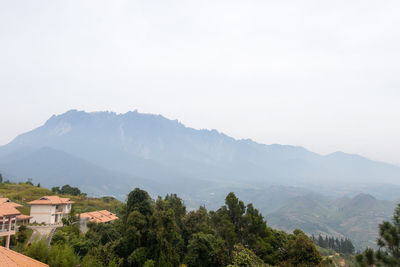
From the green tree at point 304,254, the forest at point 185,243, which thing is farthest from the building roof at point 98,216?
the green tree at point 304,254

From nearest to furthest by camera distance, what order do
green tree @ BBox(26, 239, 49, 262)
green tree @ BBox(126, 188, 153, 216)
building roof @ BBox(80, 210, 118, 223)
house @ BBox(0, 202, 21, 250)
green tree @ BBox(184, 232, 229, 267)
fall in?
green tree @ BBox(26, 239, 49, 262)
green tree @ BBox(184, 232, 229, 267)
green tree @ BBox(126, 188, 153, 216)
house @ BBox(0, 202, 21, 250)
building roof @ BBox(80, 210, 118, 223)

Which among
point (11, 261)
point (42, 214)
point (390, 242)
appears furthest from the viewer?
point (42, 214)

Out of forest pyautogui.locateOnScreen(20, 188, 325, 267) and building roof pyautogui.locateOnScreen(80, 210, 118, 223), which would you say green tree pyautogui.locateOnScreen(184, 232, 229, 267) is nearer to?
forest pyautogui.locateOnScreen(20, 188, 325, 267)

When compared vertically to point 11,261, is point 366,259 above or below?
above

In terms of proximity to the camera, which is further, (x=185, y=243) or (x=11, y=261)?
(x=185, y=243)

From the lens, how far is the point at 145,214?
2300 centimetres

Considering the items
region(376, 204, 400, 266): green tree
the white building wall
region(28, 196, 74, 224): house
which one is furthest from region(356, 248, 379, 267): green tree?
the white building wall

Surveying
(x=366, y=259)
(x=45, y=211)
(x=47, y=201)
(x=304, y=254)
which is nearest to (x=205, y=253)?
(x=304, y=254)

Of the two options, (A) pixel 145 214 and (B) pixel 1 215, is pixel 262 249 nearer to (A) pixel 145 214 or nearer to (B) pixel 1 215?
(A) pixel 145 214

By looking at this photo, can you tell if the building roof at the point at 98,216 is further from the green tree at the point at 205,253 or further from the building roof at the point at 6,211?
the green tree at the point at 205,253

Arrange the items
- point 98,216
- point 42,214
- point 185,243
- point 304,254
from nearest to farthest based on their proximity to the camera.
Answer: point 304,254 → point 185,243 → point 42,214 → point 98,216

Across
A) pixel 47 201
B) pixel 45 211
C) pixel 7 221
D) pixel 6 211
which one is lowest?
pixel 45 211

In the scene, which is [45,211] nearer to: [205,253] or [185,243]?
[185,243]

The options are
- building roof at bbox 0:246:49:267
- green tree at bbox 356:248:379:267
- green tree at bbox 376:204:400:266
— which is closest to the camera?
green tree at bbox 376:204:400:266
